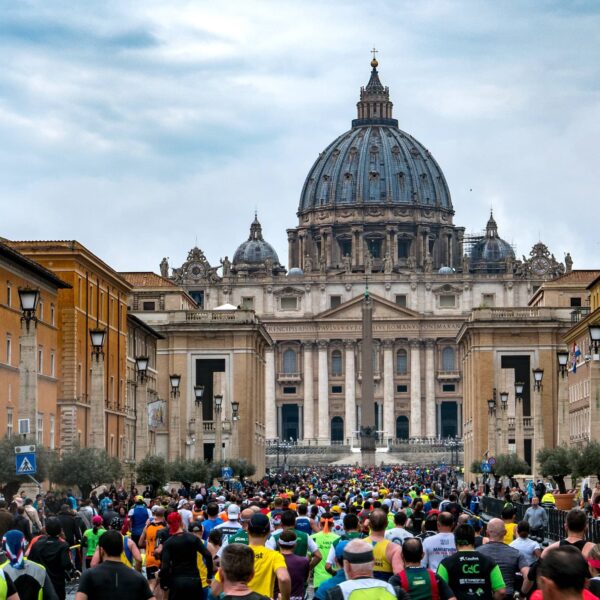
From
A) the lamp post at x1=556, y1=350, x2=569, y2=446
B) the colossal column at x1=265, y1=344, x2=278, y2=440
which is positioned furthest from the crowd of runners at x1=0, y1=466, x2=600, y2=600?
the colossal column at x1=265, y1=344, x2=278, y2=440

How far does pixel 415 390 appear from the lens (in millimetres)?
170125

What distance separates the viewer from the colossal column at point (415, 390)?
554 feet

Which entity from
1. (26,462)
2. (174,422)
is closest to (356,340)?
(174,422)

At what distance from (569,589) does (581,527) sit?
579cm

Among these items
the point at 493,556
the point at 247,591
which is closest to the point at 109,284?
the point at 493,556

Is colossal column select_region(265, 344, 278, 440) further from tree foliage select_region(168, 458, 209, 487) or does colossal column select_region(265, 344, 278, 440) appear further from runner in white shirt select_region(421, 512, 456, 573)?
runner in white shirt select_region(421, 512, 456, 573)

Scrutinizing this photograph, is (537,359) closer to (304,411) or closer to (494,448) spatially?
(494,448)

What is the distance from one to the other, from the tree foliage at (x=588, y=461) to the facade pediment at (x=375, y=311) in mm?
115354

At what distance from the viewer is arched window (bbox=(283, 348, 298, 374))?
567 ft

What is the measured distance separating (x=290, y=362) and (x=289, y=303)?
6239mm

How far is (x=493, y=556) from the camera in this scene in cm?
1662

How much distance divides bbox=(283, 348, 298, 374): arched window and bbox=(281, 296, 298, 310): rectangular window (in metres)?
4.53

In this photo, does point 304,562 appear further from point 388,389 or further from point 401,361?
point 401,361

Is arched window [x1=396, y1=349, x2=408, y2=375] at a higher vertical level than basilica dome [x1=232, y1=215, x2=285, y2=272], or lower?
lower
